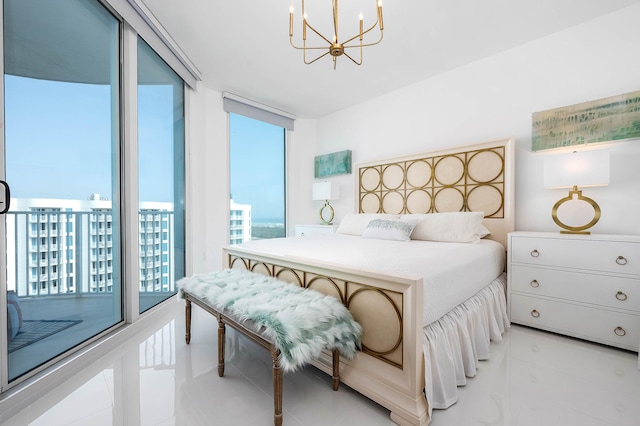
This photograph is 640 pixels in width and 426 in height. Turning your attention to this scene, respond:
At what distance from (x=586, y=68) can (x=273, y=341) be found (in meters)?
3.35

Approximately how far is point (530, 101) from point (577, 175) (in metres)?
0.94

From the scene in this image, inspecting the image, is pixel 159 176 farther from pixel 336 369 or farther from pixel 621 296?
pixel 621 296

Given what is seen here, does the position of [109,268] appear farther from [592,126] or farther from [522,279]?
[592,126]

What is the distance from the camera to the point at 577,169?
2084mm

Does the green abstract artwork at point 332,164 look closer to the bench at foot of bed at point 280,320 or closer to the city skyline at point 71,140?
the city skyline at point 71,140

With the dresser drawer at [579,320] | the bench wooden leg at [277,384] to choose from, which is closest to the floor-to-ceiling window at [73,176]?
the bench wooden leg at [277,384]

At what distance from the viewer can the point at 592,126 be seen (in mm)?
2236

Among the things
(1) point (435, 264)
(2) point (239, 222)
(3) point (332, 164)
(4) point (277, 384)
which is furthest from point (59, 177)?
(3) point (332, 164)

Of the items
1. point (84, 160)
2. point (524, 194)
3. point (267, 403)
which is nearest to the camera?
point (267, 403)

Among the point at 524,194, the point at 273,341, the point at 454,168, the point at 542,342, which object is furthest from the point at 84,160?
the point at 524,194

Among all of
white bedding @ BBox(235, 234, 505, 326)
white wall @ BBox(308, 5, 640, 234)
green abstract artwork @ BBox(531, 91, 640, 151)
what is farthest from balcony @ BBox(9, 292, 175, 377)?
green abstract artwork @ BBox(531, 91, 640, 151)

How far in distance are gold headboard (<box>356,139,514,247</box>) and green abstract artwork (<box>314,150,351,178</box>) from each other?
301 millimetres

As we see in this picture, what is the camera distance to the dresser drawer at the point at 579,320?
1.81m

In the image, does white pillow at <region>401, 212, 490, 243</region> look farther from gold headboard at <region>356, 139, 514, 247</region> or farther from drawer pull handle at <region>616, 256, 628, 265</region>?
drawer pull handle at <region>616, 256, 628, 265</region>
